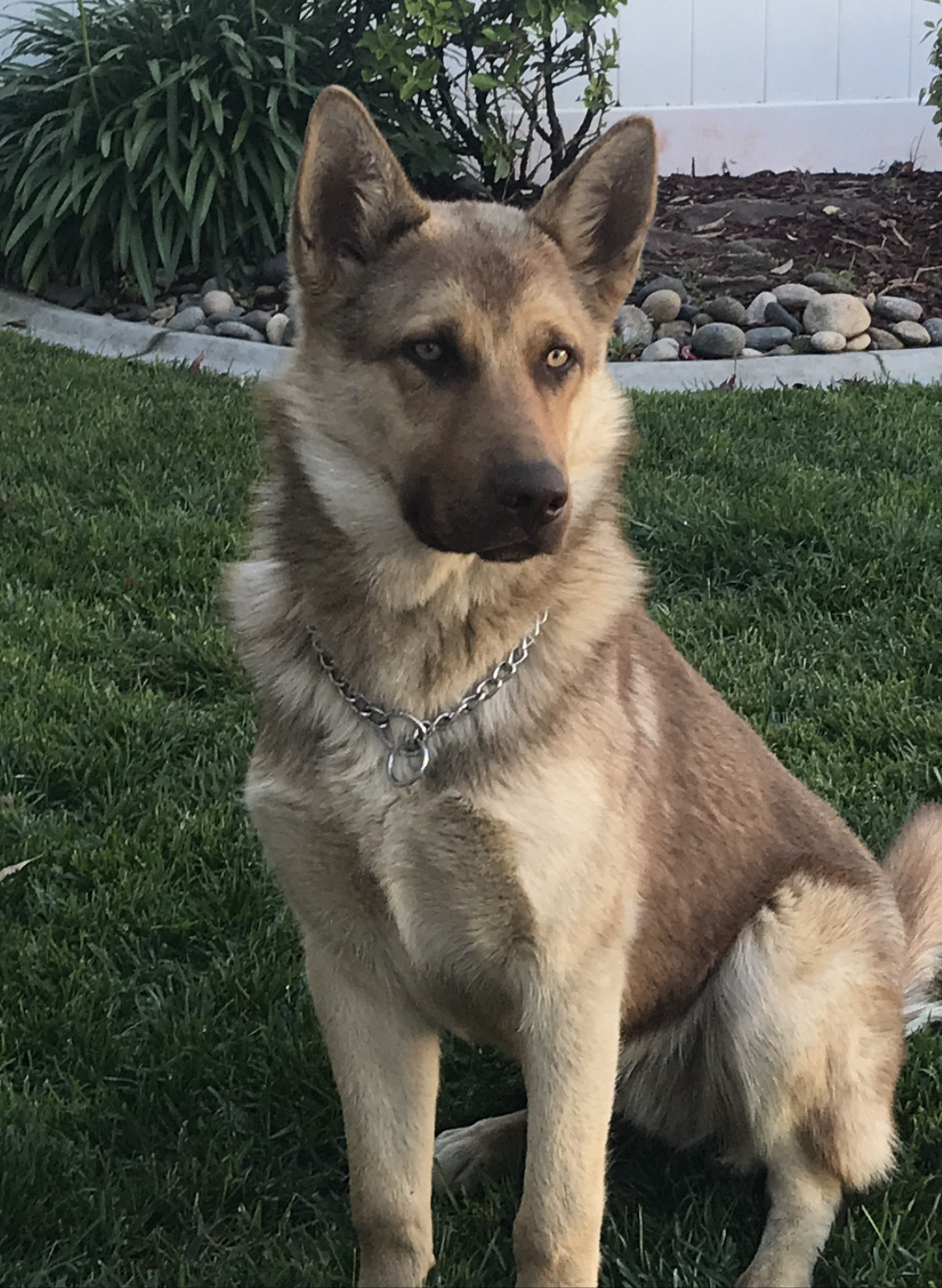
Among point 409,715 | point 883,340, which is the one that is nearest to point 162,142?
point 883,340

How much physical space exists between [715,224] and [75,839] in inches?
231

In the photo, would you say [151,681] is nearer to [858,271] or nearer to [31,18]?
[858,271]

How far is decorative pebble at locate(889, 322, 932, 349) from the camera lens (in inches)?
259

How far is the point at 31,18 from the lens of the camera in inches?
343

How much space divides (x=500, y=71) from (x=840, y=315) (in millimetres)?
2401

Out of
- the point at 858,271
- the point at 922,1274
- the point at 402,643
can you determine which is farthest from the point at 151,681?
the point at 858,271

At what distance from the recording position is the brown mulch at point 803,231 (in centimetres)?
705

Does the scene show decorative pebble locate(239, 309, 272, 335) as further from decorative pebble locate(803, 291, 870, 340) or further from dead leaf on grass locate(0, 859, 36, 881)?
dead leaf on grass locate(0, 859, 36, 881)

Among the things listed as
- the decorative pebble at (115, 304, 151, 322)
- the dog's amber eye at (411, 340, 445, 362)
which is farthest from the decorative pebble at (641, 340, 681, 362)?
the dog's amber eye at (411, 340, 445, 362)

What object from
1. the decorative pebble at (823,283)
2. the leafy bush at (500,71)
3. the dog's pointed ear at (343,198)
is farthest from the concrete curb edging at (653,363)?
the dog's pointed ear at (343,198)

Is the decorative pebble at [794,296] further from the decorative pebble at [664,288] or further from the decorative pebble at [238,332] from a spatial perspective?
the decorative pebble at [238,332]

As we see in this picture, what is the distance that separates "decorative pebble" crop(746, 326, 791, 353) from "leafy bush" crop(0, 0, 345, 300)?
8.74 feet

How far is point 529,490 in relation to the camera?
193cm

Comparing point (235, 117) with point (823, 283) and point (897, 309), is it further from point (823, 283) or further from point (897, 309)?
point (897, 309)
